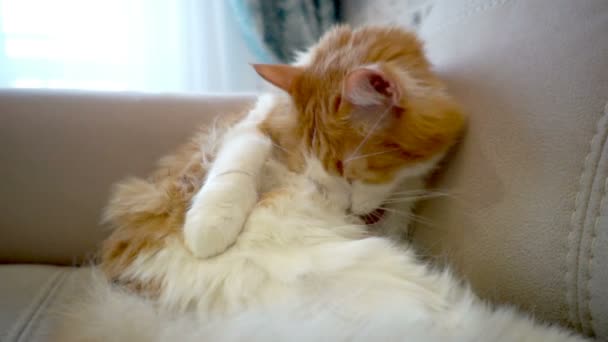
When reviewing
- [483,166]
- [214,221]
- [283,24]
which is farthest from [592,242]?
[283,24]

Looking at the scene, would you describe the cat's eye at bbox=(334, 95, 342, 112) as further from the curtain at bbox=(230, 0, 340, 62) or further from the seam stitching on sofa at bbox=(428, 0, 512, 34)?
the curtain at bbox=(230, 0, 340, 62)

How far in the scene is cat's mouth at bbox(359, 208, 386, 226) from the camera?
27.2 inches

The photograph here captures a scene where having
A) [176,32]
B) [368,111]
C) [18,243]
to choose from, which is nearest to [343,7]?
[176,32]

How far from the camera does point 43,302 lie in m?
0.77

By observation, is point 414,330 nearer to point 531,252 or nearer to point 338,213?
point 531,252

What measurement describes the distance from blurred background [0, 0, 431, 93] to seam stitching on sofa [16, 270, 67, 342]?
883 millimetres

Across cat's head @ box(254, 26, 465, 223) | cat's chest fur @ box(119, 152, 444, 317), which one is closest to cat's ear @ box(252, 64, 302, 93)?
cat's head @ box(254, 26, 465, 223)

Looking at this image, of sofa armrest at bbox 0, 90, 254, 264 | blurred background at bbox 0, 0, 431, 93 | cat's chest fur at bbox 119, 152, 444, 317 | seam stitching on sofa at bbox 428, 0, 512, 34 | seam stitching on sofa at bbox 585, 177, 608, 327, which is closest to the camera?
seam stitching on sofa at bbox 585, 177, 608, 327

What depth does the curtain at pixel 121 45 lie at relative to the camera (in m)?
1.46

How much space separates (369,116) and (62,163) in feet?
2.46

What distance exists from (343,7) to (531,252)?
4.84 ft

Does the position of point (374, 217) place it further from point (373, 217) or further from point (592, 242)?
point (592, 242)

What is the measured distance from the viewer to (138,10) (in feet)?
5.05

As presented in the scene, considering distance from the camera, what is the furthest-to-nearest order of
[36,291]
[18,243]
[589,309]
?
[18,243]
[36,291]
[589,309]
